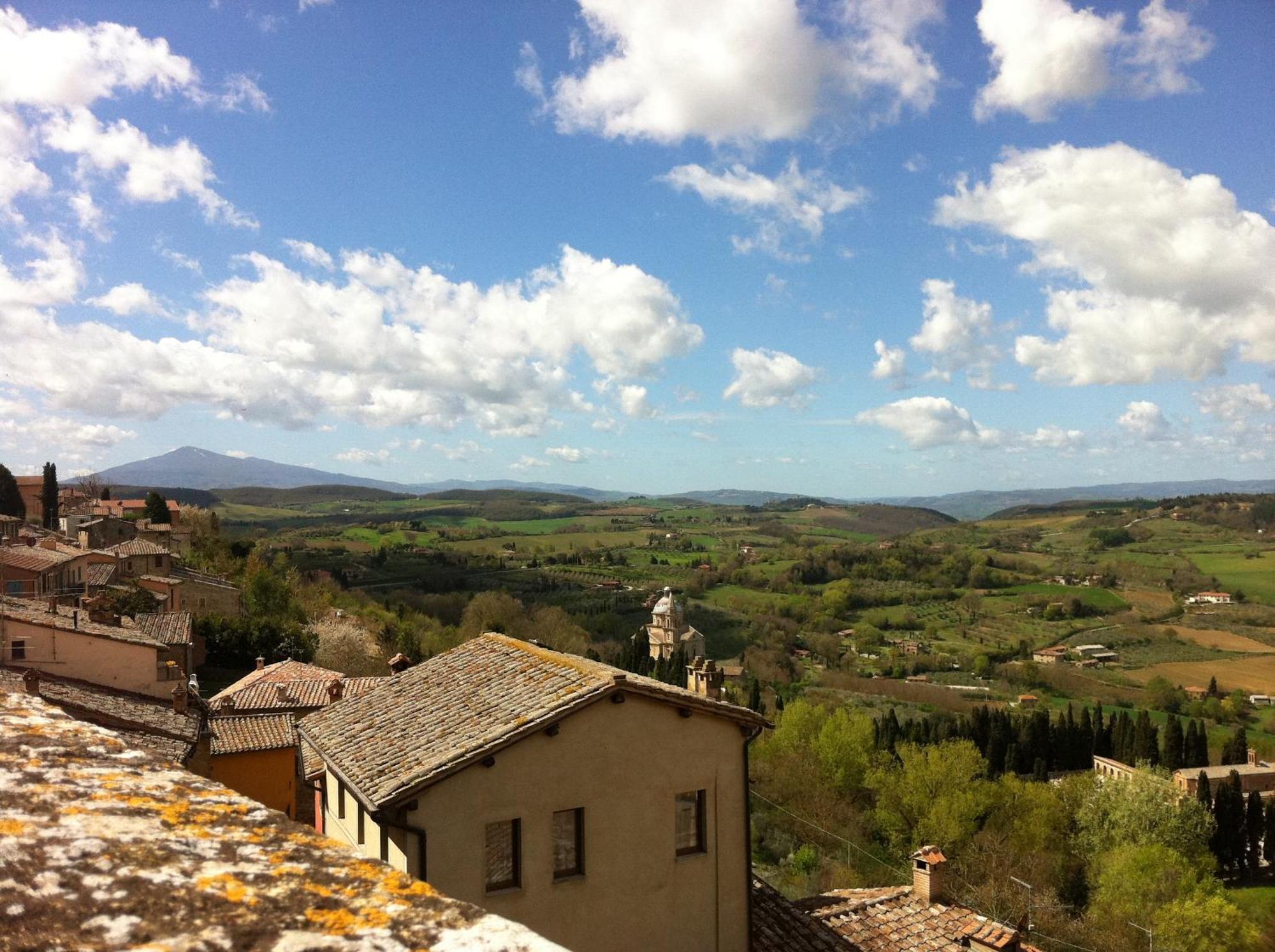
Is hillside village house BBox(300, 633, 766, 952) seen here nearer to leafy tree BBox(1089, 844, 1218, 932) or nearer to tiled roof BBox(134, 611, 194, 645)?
tiled roof BBox(134, 611, 194, 645)

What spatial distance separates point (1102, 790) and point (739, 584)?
9048 cm

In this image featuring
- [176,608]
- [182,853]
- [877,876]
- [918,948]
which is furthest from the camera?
[176,608]

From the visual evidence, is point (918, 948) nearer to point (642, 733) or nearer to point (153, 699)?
point (642, 733)

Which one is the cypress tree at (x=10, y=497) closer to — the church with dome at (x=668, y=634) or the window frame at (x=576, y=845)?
the church with dome at (x=668, y=634)

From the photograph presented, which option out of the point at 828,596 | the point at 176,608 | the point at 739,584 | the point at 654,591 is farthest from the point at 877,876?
the point at 739,584

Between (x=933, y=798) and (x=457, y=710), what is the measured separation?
122ft

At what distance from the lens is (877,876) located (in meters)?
33.9

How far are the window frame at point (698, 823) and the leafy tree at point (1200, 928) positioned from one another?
31.1m

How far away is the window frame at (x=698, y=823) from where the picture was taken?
10.1 meters

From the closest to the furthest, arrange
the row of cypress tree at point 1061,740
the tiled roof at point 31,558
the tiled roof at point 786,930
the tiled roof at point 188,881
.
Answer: the tiled roof at point 188,881
the tiled roof at point 786,930
the tiled roof at point 31,558
the row of cypress tree at point 1061,740

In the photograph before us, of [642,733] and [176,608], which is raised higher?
[642,733]

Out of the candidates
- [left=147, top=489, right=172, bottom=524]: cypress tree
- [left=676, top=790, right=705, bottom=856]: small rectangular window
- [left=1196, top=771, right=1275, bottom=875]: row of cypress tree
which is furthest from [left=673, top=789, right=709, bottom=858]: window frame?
[left=147, top=489, right=172, bottom=524]: cypress tree

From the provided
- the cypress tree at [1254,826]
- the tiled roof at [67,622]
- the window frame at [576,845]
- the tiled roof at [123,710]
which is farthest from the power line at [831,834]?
the window frame at [576,845]

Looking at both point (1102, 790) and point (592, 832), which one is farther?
point (1102, 790)
